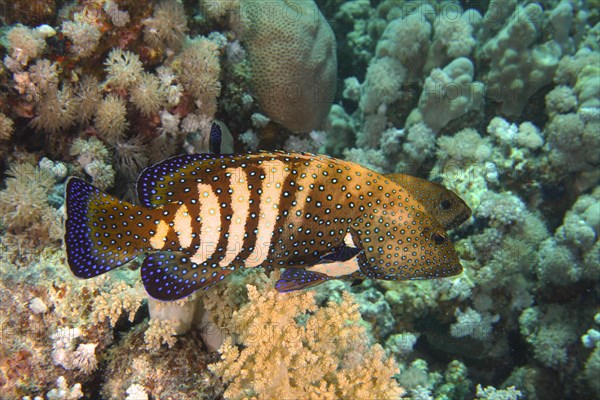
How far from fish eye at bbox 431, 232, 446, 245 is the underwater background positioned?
101cm

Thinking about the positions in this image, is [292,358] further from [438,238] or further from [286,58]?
[286,58]

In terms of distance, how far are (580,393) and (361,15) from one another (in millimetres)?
10885

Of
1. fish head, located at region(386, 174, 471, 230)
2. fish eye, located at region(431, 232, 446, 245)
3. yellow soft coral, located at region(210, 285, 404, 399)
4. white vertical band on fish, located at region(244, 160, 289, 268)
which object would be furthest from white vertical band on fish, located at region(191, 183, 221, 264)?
fish head, located at region(386, 174, 471, 230)

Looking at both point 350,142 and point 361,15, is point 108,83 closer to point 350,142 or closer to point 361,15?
point 350,142

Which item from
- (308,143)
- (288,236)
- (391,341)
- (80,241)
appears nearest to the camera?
(80,241)

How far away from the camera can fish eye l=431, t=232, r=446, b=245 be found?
340 cm

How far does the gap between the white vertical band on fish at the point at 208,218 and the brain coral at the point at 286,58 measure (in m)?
3.54

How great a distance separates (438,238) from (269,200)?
1.44 metres

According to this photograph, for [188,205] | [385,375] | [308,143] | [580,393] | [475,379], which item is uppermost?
[188,205]

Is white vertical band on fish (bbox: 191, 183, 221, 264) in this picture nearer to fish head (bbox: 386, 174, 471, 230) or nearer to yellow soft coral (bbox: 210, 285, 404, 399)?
yellow soft coral (bbox: 210, 285, 404, 399)

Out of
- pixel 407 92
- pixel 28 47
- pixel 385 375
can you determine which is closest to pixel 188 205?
pixel 385 375

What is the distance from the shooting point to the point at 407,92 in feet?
26.4

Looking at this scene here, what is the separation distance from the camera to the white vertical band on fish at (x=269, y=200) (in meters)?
3.29

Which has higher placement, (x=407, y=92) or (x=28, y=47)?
(x=28, y=47)
